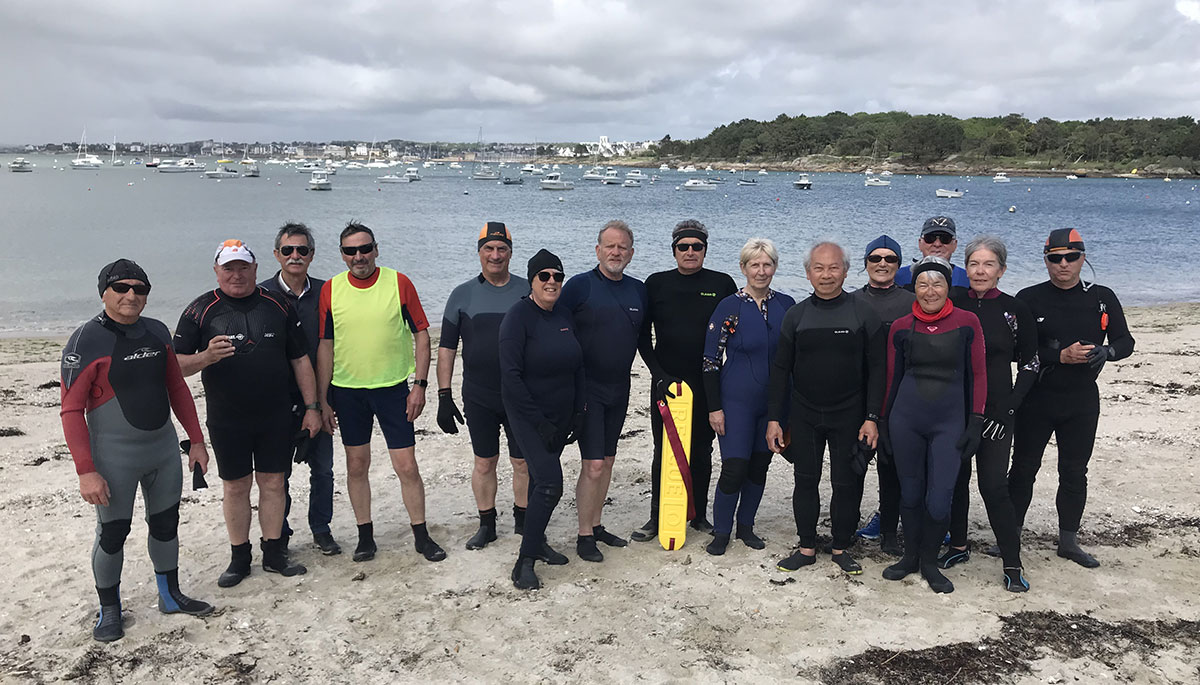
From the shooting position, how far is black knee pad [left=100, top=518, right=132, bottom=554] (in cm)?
416

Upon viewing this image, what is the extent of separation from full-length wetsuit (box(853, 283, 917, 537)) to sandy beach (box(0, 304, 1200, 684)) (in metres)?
0.30

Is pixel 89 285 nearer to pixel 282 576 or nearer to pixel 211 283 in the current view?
pixel 211 283

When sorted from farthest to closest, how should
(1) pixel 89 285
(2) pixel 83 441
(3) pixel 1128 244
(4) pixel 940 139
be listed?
(4) pixel 940 139
(3) pixel 1128 244
(1) pixel 89 285
(2) pixel 83 441

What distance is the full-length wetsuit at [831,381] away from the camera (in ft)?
15.6

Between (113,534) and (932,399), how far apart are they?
4784 millimetres

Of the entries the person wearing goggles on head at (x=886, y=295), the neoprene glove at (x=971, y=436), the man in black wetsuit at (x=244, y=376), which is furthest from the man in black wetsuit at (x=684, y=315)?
the man in black wetsuit at (x=244, y=376)

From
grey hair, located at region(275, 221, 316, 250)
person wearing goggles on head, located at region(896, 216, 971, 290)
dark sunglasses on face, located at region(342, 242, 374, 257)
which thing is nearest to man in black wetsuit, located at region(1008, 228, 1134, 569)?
person wearing goggles on head, located at region(896, 216, 971, 290)

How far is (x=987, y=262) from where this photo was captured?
15.4 feet

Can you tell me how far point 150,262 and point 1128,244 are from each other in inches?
1720

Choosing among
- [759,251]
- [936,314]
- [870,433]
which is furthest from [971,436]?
[759,251]

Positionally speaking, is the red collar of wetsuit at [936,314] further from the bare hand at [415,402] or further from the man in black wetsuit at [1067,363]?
the bare hand at [415,402]

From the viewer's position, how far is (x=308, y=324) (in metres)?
5.29

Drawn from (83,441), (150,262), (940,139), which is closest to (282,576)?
(83,441)

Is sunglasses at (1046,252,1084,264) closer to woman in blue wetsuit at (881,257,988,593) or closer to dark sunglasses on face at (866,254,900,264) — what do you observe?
woman in blue wetsuit at (881,257,988,593)
